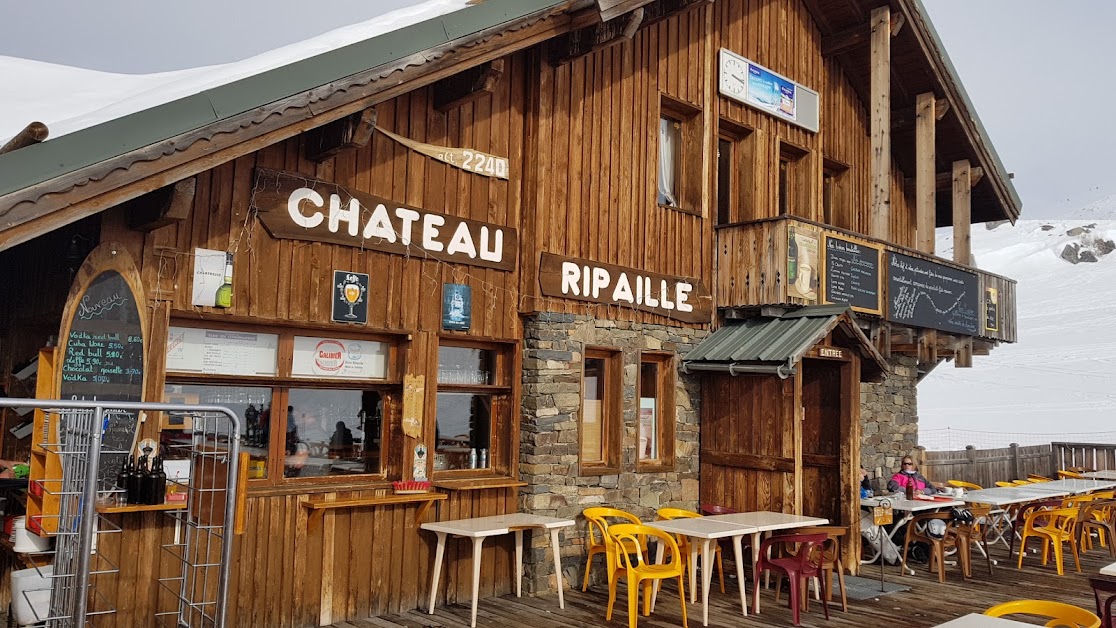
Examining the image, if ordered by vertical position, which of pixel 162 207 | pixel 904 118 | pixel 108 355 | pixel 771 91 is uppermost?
pixel 904 118

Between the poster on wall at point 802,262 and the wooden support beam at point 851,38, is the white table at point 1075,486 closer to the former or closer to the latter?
the poster on wall at point 802,262

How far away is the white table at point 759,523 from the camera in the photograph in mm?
8109

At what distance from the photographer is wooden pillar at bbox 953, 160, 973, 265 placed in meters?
13.8

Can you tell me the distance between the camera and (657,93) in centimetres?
1023

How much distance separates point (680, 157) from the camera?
35.9 feet

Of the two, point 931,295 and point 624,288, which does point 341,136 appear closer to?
point 624,288

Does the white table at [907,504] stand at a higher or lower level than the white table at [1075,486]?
lower

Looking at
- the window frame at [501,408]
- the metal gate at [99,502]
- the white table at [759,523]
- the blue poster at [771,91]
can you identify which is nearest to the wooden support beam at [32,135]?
the metal gate at [99,502]

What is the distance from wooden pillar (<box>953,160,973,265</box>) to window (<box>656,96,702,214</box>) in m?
5.14

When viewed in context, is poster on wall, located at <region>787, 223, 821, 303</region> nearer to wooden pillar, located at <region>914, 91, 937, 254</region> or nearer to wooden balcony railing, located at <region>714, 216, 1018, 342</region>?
wooden balcony railing, located at <region>714, 216, 1018, 342</region>

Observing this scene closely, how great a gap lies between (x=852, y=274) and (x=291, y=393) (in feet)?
22.6

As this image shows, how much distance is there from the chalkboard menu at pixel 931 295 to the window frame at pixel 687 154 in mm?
2918

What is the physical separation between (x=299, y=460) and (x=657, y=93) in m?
5.51

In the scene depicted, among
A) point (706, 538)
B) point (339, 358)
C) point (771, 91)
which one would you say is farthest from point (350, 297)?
point (771, 91)
